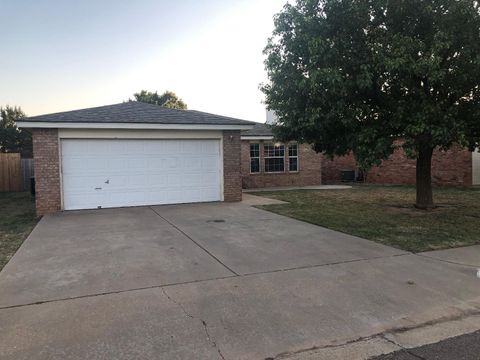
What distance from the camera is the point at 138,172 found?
1304cm

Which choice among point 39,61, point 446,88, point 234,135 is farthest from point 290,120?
point 39,61

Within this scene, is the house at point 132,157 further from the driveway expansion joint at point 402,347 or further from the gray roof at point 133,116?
the driveway expansion joint at point 402,347

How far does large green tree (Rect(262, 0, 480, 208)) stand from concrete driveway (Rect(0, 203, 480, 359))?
2753 mm

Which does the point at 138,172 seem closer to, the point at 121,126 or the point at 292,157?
the point at 121,126

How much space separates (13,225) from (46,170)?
7.75 ft

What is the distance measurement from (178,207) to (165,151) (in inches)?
86.2

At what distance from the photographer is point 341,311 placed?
13.7 ft

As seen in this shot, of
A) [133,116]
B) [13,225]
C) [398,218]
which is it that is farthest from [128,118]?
[398,218]

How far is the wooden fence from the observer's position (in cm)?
2117

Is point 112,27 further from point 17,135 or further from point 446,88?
point 17,135

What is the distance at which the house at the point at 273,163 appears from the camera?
68.7 feet

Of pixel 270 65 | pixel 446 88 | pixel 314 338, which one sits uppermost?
pixel 270 65

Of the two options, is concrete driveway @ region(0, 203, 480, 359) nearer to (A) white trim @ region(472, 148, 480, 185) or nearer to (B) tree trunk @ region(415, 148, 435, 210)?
(B) tree trunk @ region(415, 148, 435, 210)

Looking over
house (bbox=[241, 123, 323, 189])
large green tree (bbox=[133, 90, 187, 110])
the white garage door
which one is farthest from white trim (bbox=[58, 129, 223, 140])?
large green tree (bbox=[133, 90, 187, 110])
